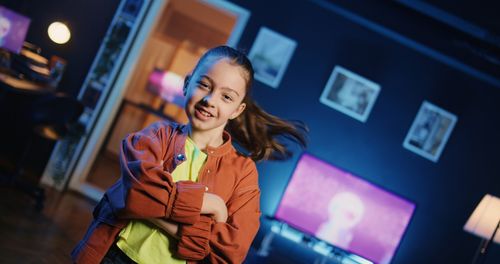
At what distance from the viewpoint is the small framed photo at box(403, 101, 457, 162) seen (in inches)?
188

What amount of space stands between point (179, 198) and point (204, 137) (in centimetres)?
22

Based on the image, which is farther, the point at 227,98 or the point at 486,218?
the point at 486,218

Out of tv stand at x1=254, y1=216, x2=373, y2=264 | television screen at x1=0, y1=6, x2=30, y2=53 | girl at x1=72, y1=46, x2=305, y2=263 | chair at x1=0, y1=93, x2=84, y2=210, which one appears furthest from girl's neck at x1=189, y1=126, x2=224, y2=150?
television screen at x1=0, y1=6, x2=30, y2=53

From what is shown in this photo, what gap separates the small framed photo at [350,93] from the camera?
4770 millimetres

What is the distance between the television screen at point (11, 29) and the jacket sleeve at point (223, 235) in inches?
147

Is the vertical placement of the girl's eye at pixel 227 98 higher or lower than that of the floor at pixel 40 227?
higher

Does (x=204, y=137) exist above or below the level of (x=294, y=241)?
above

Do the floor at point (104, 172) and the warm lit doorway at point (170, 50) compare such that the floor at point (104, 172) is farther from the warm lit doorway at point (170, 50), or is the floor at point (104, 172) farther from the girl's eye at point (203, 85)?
the girl's eye at point (203, 85)

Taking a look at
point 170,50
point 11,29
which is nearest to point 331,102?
point 11,29

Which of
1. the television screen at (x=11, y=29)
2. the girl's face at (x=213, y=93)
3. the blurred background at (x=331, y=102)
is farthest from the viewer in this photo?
the blurred background at (x=331, y=102)

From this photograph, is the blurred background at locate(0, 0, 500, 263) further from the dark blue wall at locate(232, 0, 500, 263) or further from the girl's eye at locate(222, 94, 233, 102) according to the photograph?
the girl's eye at locate(222, 94, 233, 102)

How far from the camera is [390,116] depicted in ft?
15.7

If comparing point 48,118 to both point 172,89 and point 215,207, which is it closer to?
point 172,89

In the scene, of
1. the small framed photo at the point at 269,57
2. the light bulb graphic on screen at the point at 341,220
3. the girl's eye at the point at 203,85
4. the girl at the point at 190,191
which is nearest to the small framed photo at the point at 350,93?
the small framed photo at the point at 269,57
